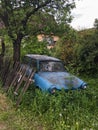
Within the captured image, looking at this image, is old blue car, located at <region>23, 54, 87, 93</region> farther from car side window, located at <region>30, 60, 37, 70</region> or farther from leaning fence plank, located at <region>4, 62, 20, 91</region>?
leaning fence plank, located at <region>4, 62, 20, 91</region>

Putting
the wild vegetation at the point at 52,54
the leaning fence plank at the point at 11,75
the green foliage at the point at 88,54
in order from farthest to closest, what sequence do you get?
the green foliage at the point at 88,54
the leaning fence plank at the point at 11,75
the wild vegetation at the point at 52,54

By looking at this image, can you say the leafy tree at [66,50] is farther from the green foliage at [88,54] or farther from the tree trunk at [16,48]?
the tree trunk at [16,48]

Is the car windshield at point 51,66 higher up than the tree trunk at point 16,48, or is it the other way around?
the tree trunk at point 16,48

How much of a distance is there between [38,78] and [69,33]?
10.1 ft

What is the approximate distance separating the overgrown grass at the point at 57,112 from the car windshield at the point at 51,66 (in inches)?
79.4

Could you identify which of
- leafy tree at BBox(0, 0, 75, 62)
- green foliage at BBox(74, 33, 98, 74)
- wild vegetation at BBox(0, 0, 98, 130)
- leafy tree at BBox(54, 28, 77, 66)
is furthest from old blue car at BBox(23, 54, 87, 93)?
leafy tree at BBox(54, 28, 77, 66)

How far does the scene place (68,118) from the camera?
7109 millimetres

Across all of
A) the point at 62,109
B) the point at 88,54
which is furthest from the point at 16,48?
the point at 62,109

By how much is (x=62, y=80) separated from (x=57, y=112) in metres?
2.28

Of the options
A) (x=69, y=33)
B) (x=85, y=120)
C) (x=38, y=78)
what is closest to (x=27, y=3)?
(x=69, y=33)

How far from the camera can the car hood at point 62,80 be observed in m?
9.23

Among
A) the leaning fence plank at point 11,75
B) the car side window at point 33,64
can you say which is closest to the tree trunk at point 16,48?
the car side window at point 33,64

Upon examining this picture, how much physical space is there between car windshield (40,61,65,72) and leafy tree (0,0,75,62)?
1.61m

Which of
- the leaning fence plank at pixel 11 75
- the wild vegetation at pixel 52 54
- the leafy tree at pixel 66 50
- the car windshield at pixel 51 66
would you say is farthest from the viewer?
the leafy tree at pixel 66 50
